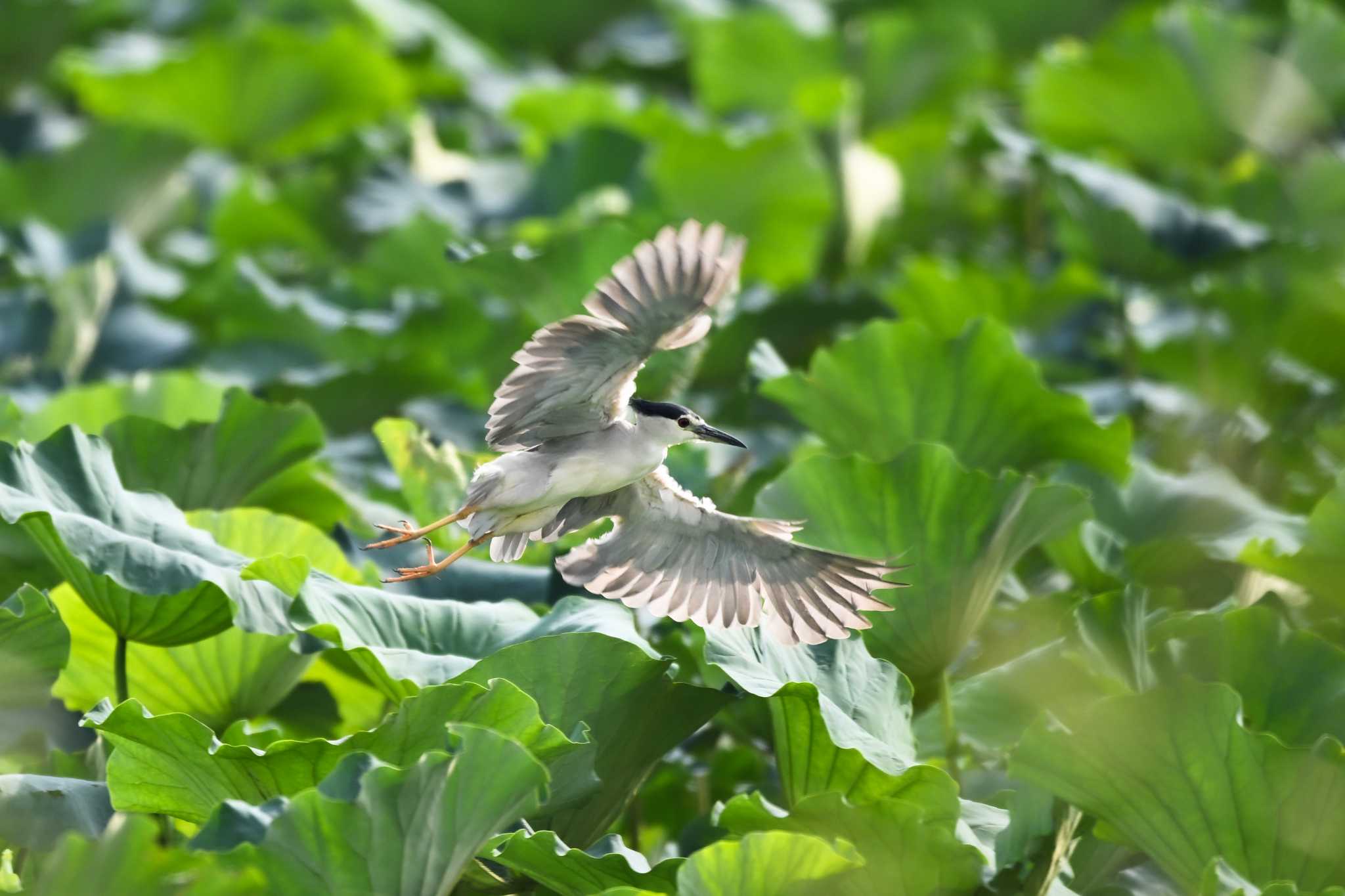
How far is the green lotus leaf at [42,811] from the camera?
204 centimetres

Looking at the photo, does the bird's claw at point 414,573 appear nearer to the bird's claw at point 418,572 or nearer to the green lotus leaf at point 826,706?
the bird's claw at point 418,572

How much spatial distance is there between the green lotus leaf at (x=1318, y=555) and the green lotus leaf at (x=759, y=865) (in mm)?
992

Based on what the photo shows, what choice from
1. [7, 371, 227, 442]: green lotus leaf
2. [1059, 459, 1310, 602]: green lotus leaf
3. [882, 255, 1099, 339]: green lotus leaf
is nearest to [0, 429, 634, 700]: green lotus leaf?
[7, 371, 227, 442]: green lotus leaf

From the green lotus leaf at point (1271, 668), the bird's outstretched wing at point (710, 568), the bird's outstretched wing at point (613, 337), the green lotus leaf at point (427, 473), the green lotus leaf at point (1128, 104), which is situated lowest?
the green lotus leaf at point (1128, 104)

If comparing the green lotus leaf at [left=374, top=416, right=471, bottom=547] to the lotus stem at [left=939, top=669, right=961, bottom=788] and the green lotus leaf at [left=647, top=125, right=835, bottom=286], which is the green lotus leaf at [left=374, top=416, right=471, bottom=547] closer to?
the lotus stem at [left=939, top=669, right=961, bottom=788]

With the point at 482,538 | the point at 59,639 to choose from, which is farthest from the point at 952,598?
the point at 59,639

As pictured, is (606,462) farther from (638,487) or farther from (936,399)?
(936,399)

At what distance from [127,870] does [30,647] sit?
24.3 inches

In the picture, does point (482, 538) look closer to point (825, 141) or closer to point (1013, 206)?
point (825, 141)

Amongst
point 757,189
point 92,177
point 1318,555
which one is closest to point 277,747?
point 1318,555

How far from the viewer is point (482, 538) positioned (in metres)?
2.42

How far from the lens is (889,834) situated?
203cm

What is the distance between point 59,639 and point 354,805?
0.60m

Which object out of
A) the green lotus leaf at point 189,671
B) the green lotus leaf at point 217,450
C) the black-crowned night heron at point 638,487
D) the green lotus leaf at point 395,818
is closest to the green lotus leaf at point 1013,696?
the black-crowned night heron at point 638,487
